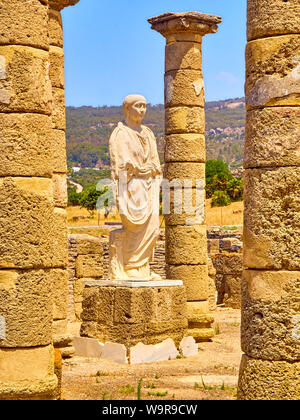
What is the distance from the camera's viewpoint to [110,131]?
107 metres

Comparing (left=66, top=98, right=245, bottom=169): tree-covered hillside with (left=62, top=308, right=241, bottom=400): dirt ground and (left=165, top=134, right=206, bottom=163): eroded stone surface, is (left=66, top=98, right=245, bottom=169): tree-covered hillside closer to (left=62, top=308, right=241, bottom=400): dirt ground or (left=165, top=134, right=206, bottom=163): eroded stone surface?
(left=165, top=134, right=206, bottom=163): eroded stone surface

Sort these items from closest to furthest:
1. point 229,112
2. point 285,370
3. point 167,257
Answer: point 285,370 < point 167,257 < point 229,112

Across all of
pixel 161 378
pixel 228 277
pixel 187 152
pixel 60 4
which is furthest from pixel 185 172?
pixel 228 277

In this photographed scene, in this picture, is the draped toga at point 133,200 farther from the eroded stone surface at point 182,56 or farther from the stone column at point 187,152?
the eroded stone surface at point 182,56

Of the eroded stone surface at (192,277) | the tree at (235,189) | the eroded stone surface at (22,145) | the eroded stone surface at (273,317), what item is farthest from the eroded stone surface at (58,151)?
the tree at (235,189)

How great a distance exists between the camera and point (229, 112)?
129875mm

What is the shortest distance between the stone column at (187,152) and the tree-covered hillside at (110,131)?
2787 inches

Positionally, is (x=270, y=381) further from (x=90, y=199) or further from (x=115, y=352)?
(x=90, y=199)

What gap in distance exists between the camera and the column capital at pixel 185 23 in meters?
14.3

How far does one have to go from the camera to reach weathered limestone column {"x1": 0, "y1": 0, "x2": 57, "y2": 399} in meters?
7.78

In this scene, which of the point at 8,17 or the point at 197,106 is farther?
the point at 197,106

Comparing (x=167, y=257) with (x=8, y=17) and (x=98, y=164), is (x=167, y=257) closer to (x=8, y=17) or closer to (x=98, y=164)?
(x=8, y=17)

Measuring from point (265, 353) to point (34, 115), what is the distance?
3.17 meters

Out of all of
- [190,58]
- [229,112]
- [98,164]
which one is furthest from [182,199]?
[229,112]
